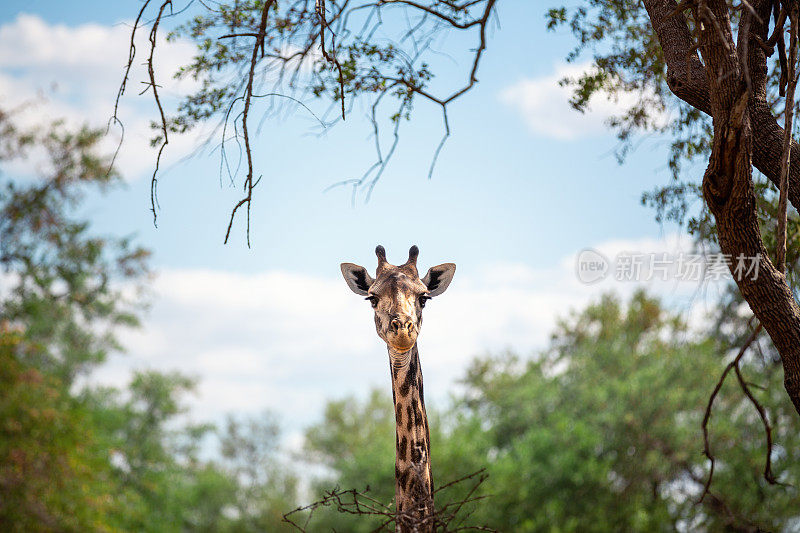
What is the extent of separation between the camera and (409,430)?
4625 millimetres

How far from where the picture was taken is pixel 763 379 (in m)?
14.5

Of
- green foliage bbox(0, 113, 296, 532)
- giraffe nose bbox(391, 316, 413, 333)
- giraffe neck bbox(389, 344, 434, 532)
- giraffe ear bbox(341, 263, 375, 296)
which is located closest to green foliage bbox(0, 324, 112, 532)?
green foliage bbox(0, 113, 296, 532)

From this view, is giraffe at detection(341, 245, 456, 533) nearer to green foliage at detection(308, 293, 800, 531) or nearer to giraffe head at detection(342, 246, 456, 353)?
giraffe head at detection(342, 246, 456, 353)

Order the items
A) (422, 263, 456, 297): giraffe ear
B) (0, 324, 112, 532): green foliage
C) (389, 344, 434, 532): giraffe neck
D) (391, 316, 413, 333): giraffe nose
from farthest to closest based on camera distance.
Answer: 1. (0, 324, 112, 532): green foliage
2. (422, 263, 456, 297): giraffe ear
3. (389, 344, 434, 532): giraffe neck
4. (391, 316, 413, 333): giraffe nose

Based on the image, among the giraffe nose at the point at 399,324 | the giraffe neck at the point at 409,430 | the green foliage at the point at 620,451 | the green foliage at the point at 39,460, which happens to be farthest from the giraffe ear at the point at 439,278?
the green foliage at the point at 39,460

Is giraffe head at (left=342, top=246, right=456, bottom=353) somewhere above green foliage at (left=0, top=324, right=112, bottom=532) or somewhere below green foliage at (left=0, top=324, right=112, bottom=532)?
below

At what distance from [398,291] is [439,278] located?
2.23 ft

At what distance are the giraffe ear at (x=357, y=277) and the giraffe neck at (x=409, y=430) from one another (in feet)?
1.90

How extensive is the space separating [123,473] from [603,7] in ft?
58.1

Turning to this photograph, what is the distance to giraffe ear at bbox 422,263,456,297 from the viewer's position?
5.02m

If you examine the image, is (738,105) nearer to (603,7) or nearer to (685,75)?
(685,75)

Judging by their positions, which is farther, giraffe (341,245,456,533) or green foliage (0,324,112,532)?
green foliage (0,324,112,532)

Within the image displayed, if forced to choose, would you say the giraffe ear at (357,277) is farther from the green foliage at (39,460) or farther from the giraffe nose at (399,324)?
the green foliage at (39,460)

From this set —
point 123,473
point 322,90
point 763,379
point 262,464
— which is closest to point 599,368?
point 763,379
